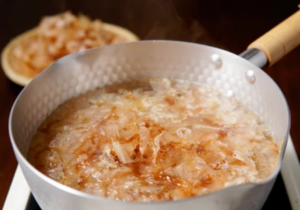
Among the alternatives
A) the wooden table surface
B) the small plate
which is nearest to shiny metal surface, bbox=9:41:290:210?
the small plate

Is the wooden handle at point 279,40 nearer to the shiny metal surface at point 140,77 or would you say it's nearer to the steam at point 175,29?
the shiny metal surface at point 140,77

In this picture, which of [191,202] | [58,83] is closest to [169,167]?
[191,202]

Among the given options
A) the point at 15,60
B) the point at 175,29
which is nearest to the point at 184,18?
the point at 175,29

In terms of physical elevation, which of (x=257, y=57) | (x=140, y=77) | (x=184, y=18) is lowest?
(x=184, y=18)

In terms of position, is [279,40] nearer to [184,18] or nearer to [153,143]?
[153,143]

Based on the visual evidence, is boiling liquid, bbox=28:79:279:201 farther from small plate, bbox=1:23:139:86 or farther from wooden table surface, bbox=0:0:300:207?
wooden table surface, bbox=0:0:300:207
